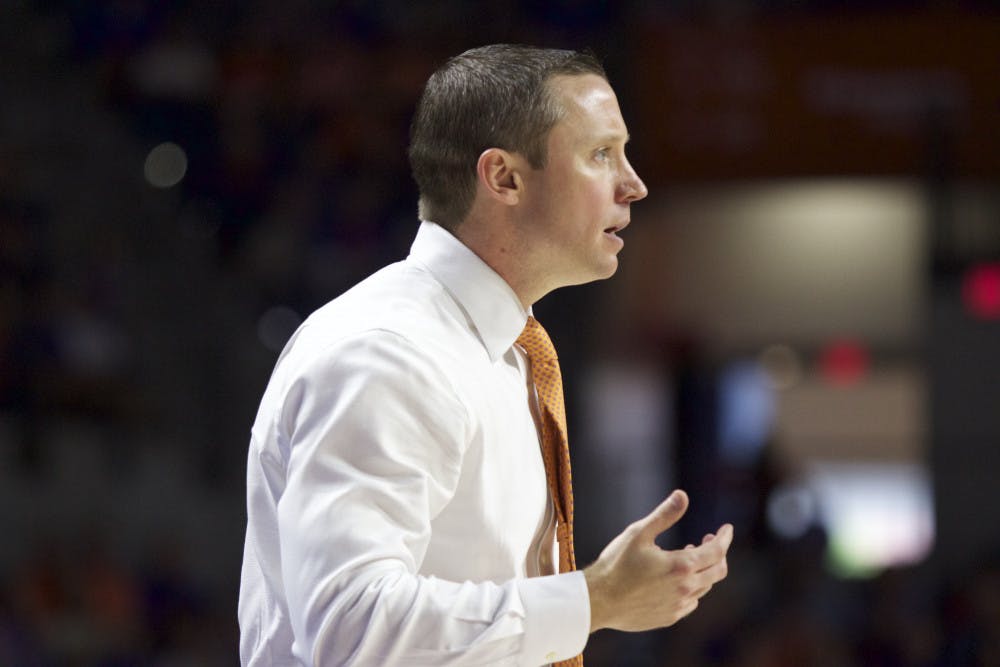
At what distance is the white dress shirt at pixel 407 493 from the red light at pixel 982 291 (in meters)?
4.86

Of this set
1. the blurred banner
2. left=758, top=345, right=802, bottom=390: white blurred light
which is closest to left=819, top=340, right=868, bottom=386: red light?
left=758, top=345, right=802, bottom=390: white blurred light

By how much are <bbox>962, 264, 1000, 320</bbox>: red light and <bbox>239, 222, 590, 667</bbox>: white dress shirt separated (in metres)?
4.86

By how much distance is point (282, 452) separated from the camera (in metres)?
1.87

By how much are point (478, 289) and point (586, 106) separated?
0.30 m

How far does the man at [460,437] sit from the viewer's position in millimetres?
1711

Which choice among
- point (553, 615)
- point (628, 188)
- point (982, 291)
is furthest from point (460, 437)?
point (982, 291)

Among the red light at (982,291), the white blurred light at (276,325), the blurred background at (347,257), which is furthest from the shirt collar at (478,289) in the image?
the white blurred light at (276,325)

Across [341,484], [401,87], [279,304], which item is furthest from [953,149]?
[341,484]

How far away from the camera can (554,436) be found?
2.10 meters

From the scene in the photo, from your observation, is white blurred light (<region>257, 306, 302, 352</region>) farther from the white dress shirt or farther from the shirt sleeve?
the shirt sleeve

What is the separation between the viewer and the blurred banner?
7.46 metres

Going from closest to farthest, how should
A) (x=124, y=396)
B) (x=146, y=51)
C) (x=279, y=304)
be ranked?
(x=124, y=396), (x=279, y=304), (x=146, y=51)

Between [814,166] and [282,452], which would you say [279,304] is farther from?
[282,452]

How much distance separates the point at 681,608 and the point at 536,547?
0.28m
